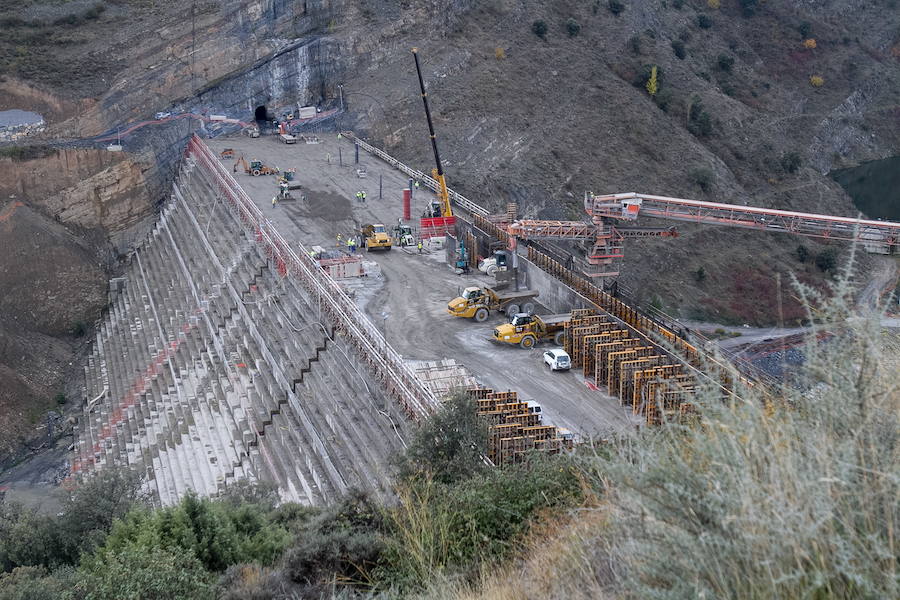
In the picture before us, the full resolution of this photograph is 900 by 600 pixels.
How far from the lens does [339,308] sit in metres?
29.8

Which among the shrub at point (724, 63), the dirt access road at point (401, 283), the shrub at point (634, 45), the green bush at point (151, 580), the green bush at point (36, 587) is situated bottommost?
the dirt access road at point (401, 283)

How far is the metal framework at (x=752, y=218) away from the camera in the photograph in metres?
29.9

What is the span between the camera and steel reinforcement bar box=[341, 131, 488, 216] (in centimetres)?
4146

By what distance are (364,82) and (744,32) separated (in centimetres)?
4466

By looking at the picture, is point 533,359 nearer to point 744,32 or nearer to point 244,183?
point 244,183

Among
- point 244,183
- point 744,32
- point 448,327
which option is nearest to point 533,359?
point 448,327

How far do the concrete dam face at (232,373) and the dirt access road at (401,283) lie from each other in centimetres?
142

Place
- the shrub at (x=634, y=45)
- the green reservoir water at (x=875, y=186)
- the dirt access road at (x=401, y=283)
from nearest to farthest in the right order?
1. the dirt access road at (x=401, y=283)
2. the shrub at (x=634, y=45)
3. the green reservoir water at (x=875, y=186)

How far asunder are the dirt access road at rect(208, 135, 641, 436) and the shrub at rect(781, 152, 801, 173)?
1403 inches

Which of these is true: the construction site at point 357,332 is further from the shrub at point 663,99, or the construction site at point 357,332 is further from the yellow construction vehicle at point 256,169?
the shrub at point 663,99

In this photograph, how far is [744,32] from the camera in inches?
3447

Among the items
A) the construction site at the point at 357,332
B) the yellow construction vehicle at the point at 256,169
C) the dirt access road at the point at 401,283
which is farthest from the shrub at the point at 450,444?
the yellow construction vehicle at the point at 256,169

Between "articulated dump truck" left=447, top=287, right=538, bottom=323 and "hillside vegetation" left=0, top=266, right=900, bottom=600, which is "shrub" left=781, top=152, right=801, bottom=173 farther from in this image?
"hillside vegetation" left=0, top=266, right=900, bottom=600

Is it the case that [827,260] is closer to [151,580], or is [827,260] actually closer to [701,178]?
[701,178]
